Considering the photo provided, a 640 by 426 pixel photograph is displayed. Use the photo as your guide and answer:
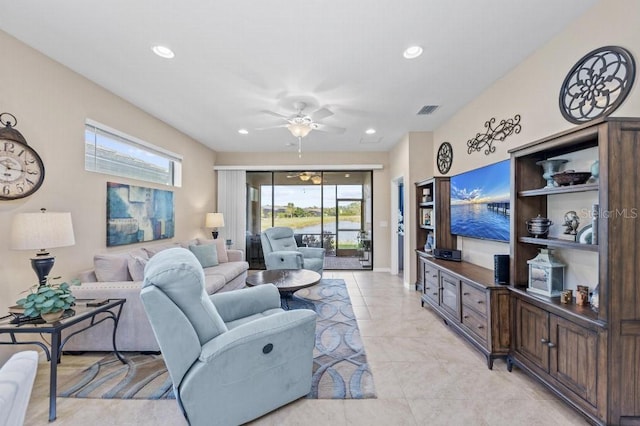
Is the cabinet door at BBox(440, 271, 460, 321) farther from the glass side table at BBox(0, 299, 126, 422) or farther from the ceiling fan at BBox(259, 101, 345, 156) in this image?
the glass side table at BBox(0, 299, 126, 422)

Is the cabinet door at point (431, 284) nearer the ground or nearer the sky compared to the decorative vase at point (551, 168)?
nearer the ground

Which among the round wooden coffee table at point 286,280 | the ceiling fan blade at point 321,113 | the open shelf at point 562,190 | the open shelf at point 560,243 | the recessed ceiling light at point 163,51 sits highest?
the recessed ceiling light at point 163,51

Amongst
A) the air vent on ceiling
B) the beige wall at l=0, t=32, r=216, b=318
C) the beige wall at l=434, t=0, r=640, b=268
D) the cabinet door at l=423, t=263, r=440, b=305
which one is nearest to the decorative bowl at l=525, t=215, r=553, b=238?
the beige wall at l=434, t=0, r=640, b=268

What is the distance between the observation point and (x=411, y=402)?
6.44 feet

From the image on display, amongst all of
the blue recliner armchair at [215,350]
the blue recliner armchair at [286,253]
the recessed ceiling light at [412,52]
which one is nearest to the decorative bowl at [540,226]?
the recessed ceiling light at [412,52]

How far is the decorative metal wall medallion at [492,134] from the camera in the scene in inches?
112

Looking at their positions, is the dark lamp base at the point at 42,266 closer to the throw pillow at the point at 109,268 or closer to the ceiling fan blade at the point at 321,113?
the throw pillow at the point at 109,268

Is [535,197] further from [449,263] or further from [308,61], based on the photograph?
[308,61]

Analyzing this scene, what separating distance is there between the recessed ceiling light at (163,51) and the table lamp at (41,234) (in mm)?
1658

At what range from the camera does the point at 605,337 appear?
62.0 inches

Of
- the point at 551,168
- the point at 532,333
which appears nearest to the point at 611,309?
the point at 532,333

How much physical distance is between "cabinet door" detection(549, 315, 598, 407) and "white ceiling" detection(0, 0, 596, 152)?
229 centimetres

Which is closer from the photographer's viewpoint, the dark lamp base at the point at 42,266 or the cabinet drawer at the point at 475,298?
the dark lamp base at the point at 42,266

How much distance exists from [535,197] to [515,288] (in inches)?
31.9
